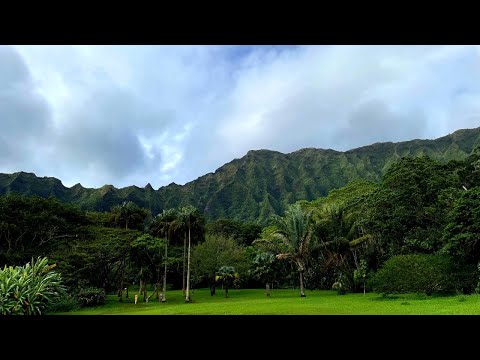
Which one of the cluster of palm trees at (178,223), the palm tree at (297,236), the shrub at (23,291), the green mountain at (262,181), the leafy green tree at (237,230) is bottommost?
the shrub at (23,291)

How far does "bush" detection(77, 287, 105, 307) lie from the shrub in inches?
263

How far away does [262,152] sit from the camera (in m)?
136

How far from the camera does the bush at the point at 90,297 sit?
22.6 m

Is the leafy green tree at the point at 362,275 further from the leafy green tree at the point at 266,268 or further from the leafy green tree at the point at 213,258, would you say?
the leafy green tree at the point at 213,258

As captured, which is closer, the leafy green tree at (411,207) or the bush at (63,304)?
the bush at (63,304)

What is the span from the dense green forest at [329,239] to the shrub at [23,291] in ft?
0.61

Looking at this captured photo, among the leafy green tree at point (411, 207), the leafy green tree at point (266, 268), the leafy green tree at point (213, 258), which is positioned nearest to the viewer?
the leafy green tree at point (411, 207)

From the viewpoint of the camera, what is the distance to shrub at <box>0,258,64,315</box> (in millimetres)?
13812

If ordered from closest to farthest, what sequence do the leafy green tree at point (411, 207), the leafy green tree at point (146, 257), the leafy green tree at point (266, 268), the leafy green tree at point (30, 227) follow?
the leafy green tree at point (411, 207)
the leafy green tree at point (30, 227)
the leafy green tree at point (146, 257)
the leafy green tree at point (266, 268)

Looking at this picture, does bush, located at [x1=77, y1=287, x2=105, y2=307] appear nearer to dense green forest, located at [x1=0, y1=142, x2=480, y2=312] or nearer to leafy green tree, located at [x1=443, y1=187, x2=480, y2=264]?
dense green forest, located at [x1=0, y1=142, x2=480, y2=312]

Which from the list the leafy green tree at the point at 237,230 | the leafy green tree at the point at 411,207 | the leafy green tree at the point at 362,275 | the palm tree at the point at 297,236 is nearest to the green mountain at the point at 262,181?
the leafy green tree at the point at 237,230

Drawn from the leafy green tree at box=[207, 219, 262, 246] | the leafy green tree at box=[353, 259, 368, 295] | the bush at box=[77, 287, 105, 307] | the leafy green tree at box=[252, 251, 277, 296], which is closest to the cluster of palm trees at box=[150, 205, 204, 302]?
the bush at box=[77, 287, 105, 307]

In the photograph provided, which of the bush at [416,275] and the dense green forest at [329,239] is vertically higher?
the dense green forest at [329,239]

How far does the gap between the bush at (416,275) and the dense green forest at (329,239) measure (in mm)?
45
